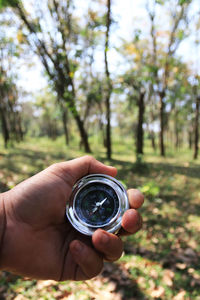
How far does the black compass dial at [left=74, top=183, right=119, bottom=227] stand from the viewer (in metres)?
1.99

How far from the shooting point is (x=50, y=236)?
207 centimetres

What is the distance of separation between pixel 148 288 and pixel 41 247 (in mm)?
2238

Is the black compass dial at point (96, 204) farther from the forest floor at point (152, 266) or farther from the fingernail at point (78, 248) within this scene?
the forest floor at point (152, 266)

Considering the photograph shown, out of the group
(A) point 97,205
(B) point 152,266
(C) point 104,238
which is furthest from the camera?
(B) point 152,266

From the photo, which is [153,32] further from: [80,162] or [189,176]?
[80,162]

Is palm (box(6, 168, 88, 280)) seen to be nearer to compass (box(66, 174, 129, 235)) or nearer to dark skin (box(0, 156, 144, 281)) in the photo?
dark skin (box(0, 156, 144, 281))

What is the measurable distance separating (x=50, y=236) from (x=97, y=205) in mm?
556

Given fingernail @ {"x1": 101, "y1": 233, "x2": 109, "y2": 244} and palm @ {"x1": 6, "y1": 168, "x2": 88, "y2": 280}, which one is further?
palm @ {"x1": 6, "y1": 168, "x2": 88, "y2": 280}

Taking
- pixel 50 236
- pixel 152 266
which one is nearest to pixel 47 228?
pixel 50 236

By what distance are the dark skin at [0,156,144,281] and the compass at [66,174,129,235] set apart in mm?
101

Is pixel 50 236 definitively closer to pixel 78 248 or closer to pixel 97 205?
pixel 78 248

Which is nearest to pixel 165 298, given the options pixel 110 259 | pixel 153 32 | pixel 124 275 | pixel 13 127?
pixel 124 275

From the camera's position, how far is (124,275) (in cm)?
360

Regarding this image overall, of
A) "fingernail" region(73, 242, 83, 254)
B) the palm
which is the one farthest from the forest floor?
"fingernail" region(73, 242, 83, 254)
